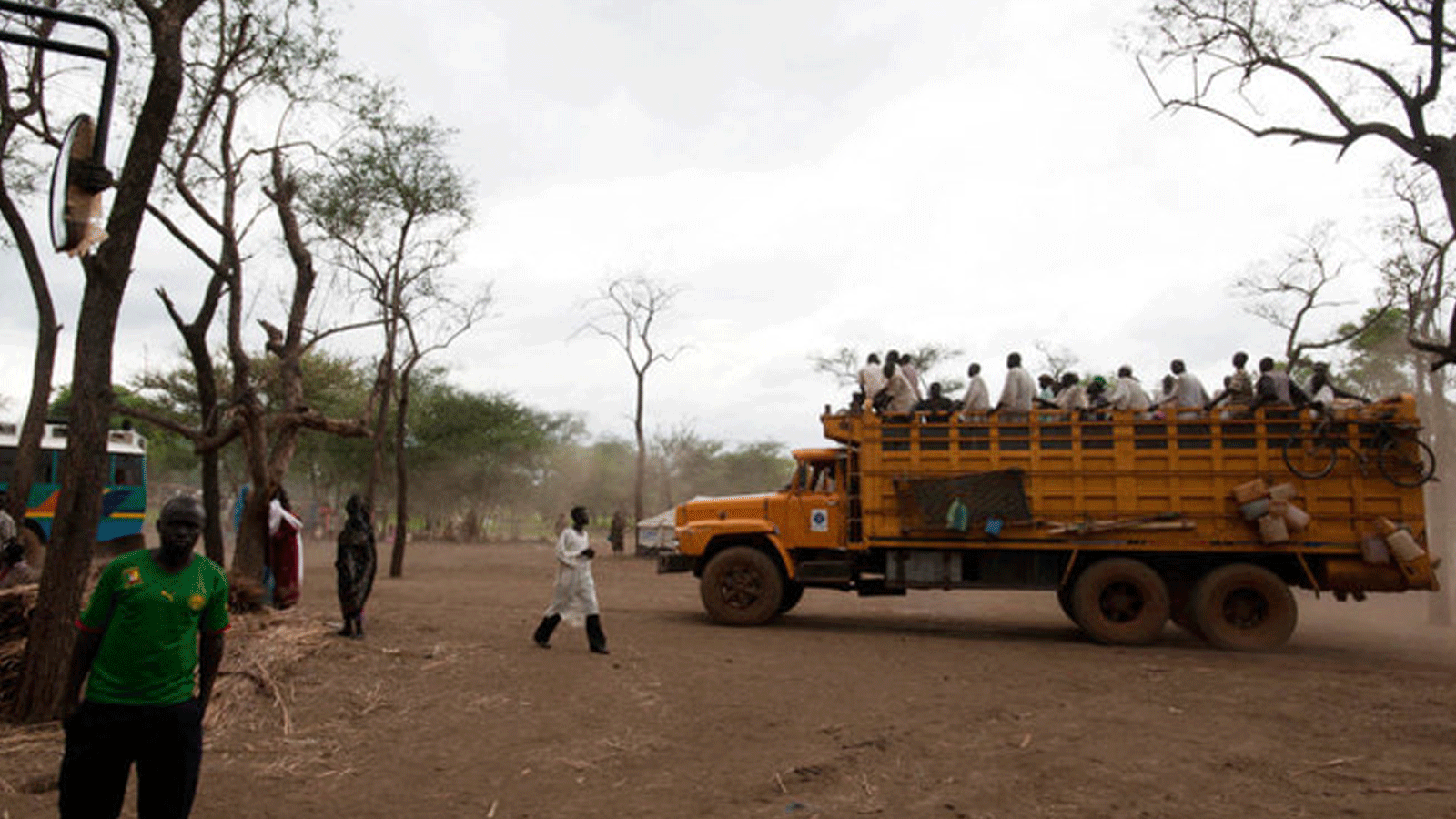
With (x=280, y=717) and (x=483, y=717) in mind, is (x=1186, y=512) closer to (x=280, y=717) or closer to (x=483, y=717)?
(x=483, y=717)

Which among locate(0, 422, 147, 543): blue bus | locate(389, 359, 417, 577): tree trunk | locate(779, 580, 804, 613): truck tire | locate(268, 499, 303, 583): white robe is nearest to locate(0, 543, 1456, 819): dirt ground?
locate(779, 580, 804, 613): truck tire

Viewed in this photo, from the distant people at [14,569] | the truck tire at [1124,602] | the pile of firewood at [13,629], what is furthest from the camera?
the truck tire at [1124,602]

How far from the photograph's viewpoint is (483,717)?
7.12m

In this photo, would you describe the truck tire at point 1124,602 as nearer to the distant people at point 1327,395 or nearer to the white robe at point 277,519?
the distant people at point 1327,395

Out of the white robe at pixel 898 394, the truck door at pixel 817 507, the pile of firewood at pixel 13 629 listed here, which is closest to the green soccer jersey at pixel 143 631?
the pile of firewood at pixel 13 629

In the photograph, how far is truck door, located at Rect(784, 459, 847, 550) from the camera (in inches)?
474

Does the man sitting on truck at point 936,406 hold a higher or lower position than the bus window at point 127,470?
higher

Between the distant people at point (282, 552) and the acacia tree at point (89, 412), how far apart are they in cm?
436

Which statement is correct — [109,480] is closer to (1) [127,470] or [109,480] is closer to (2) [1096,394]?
(1) [127,470]

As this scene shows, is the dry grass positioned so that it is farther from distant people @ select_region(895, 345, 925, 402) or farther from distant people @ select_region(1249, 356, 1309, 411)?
distant people @ select_region(1249, 356, 1309, 411)

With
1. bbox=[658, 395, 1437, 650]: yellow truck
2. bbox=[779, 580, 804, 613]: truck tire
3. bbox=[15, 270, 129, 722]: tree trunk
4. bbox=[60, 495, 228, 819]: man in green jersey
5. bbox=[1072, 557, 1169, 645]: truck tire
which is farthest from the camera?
bbox=[779, 580, 804, 613]: truck tire

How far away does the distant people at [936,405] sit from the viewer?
11.5 metres

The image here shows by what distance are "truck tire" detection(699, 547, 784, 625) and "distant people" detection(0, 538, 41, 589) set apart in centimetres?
728

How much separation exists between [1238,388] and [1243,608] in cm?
265
